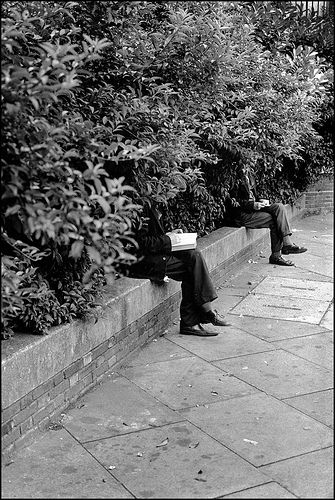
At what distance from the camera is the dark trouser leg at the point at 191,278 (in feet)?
20.2

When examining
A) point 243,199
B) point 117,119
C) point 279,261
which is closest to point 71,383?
point 117,119

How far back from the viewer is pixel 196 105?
5766mm

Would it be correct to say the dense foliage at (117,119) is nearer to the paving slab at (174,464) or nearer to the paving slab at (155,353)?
the paving slab at (155,353)

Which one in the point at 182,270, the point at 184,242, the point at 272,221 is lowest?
the point at 182,270

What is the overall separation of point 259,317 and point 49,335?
2.99m

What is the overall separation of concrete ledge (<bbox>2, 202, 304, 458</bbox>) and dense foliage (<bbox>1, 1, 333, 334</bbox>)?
0.17 meters

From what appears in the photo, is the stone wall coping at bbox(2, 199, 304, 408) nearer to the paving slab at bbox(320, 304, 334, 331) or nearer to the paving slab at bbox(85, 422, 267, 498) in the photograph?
the paving slab at bbox(85, 422, 267, 498)

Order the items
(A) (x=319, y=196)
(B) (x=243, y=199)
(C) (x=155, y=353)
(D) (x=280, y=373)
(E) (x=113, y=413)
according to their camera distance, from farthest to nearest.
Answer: (A) (x=319, y=196)
(B) (x=243, y=199)
(C) (x=155, y=353)
(D) (x=280, y=373)
(E) (x=113, y=413)

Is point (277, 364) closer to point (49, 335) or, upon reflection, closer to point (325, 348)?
point (325, 348)

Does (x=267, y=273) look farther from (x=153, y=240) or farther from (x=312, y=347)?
(x=153, y=240)

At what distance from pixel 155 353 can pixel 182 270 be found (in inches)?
32.5

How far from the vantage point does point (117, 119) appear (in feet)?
15.4

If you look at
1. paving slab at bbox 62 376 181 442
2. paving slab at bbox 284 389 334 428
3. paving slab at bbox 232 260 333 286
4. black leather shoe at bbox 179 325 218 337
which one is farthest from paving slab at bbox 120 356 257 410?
paving slab at bbox 232 260 333 286

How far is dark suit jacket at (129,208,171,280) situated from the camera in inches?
233
